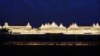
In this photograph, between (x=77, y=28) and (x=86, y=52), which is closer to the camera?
(x=86, y=52)

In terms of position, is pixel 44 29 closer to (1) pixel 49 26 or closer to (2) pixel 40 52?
(1) pixel 49 26

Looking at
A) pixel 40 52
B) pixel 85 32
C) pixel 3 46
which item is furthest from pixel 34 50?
pixel 85 32

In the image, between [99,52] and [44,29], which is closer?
[99,52]

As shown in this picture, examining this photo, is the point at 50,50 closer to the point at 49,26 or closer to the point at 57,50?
the point at 57,50

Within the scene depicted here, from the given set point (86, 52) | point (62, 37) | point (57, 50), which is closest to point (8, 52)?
point (57, 50)

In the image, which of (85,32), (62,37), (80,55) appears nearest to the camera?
(80,55)

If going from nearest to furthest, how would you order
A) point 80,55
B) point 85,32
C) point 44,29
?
point 80,55 < point 85,32 < point 44,29
